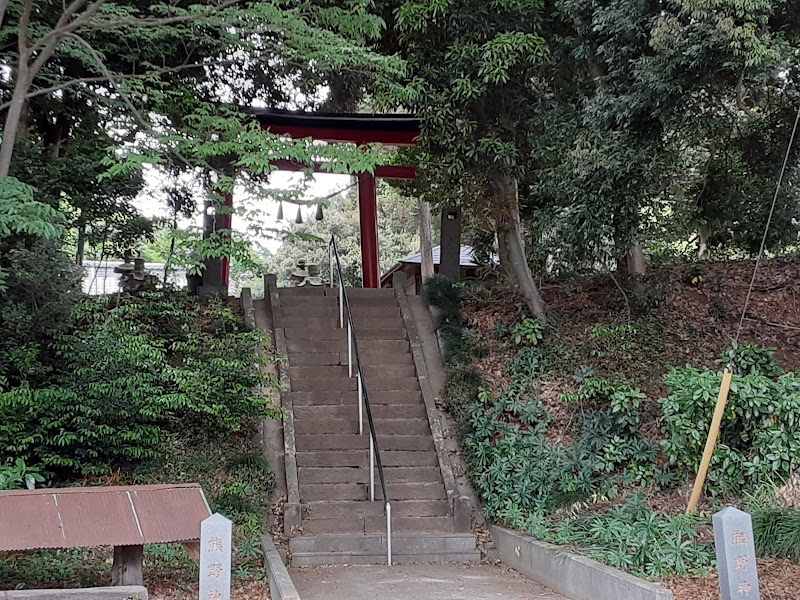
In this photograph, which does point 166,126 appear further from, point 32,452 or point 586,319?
point 586,319

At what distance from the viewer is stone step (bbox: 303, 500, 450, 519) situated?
7785mm

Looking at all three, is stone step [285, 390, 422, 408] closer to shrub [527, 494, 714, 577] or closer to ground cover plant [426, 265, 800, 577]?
ground cover plant [426, 265, 800, 577]

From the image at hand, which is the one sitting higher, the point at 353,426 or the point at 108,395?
the point at 108,395

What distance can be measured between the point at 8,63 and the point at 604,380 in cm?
778

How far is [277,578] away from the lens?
5.46m

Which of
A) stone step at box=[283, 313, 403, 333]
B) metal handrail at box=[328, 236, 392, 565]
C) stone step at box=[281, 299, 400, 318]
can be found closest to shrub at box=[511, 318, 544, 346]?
stone step at box=[283, 313, 403, 333]

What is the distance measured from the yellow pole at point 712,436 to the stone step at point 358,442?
3201 mm

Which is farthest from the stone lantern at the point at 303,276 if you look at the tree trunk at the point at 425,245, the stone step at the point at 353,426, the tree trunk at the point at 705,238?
the tree trunk at the point at 705,238

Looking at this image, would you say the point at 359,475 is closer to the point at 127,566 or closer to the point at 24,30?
the point at 127,566

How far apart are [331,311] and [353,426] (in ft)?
8.94

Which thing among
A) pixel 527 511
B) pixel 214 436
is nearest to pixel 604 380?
pixel 527 511

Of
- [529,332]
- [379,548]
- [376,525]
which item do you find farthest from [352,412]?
[529,332]

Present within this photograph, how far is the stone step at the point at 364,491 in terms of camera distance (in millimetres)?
8086

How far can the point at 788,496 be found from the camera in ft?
20.5
